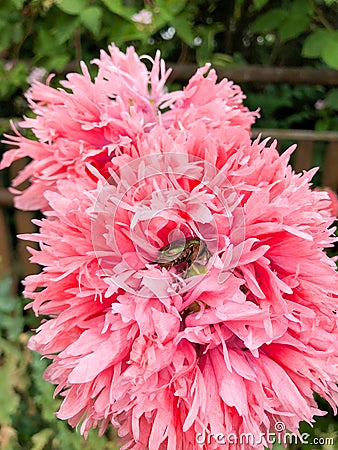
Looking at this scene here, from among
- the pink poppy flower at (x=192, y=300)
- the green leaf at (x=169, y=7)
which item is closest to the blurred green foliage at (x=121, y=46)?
the green leaf at (x=169, y=7)

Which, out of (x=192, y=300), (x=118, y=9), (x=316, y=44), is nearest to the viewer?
(x=192, y=300)

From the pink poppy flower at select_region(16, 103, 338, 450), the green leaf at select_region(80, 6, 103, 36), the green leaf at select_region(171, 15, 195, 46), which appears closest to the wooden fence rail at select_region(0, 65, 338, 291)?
the green leaf at select_region(171, 15, 195, 46)

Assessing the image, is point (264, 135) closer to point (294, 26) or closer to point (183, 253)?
point (294, 26)

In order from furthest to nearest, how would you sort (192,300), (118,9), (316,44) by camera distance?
(316,44) < (118,9) < (192,300)

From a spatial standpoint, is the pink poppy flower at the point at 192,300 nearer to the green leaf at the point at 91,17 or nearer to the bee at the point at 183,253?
the bee at the point at 183,253

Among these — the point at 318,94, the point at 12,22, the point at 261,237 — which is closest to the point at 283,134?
the point at 318,94

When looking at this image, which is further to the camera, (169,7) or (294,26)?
(294,26)

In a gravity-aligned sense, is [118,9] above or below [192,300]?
above

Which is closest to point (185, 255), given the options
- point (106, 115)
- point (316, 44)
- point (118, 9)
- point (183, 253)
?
point (183, 253)
